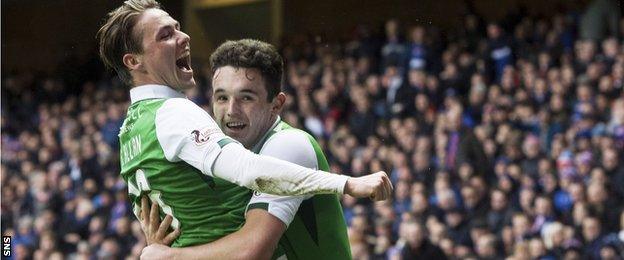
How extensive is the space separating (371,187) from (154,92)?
1012 millimetres

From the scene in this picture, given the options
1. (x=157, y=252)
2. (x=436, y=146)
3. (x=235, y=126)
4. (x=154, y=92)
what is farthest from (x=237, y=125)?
(x=436, y=146)

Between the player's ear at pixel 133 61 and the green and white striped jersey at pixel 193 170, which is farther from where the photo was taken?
the player's ear at pixel 133 61

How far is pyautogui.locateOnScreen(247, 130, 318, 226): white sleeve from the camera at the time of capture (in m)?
4.20

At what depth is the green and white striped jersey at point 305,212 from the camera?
14.2 feet

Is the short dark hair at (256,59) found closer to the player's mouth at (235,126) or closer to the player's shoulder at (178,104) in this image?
the player's mouth at (235,126)

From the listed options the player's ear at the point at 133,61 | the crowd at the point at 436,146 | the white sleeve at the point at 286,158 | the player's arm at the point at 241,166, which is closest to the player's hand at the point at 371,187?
the player's arm at the point at 241,166

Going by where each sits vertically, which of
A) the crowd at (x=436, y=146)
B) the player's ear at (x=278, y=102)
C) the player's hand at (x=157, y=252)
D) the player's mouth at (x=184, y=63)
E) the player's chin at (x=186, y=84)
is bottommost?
the crowd at (x=436, y=146)

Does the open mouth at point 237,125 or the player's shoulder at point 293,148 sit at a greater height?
the open mouth at point 237,125

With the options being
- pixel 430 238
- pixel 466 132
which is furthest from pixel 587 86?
pixel 430 238

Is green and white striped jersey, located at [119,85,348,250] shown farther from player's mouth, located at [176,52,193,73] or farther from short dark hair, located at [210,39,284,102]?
short dark hair, located at [210,39,284,102]

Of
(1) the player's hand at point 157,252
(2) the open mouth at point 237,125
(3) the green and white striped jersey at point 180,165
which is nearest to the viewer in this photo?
(3) the green and white striped jersey at point 180,165

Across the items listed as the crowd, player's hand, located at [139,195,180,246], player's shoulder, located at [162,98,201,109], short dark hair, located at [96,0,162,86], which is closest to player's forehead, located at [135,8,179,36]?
short dark hair, located at [96,0,162,86]

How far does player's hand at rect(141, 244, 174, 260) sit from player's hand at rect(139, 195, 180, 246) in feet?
0.07

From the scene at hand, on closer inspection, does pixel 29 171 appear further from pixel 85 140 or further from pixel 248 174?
pixel 248 174
